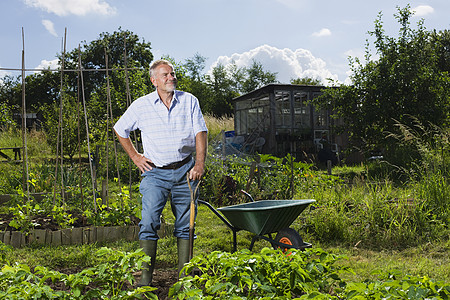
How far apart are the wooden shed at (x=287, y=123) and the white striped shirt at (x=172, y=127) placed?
11075 mm

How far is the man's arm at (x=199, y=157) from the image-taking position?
111 inches

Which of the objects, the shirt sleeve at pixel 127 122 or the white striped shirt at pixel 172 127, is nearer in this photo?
the white striped shirt at pixel 172 127

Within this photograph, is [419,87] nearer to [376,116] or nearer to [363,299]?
[376,116]

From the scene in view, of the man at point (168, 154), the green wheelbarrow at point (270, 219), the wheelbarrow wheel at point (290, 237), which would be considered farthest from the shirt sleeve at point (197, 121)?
the wheelbarrow wheel at point (290, 237)

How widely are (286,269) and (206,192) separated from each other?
4.37m

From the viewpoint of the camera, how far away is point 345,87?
10719 mm

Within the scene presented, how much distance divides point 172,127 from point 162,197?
47cm

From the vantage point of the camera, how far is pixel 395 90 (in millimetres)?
10297

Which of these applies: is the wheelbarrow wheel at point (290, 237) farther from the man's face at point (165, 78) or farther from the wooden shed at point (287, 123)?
the wooden shed at point (287, 123)

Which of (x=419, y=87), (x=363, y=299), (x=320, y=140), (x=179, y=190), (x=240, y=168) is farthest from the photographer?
(x=320, y=140)

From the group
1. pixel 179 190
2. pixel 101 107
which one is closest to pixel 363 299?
pixel 179 190

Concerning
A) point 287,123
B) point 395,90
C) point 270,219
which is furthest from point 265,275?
point 287,123

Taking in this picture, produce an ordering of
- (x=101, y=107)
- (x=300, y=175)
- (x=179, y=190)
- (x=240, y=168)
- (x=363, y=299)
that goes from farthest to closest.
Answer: (x=101, y=107) < (x=240, y=168) < (x=300, y=175) < (x=179, y=190) < (x=363, y=299)

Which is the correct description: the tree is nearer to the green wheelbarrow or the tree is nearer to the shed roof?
the shed roof
